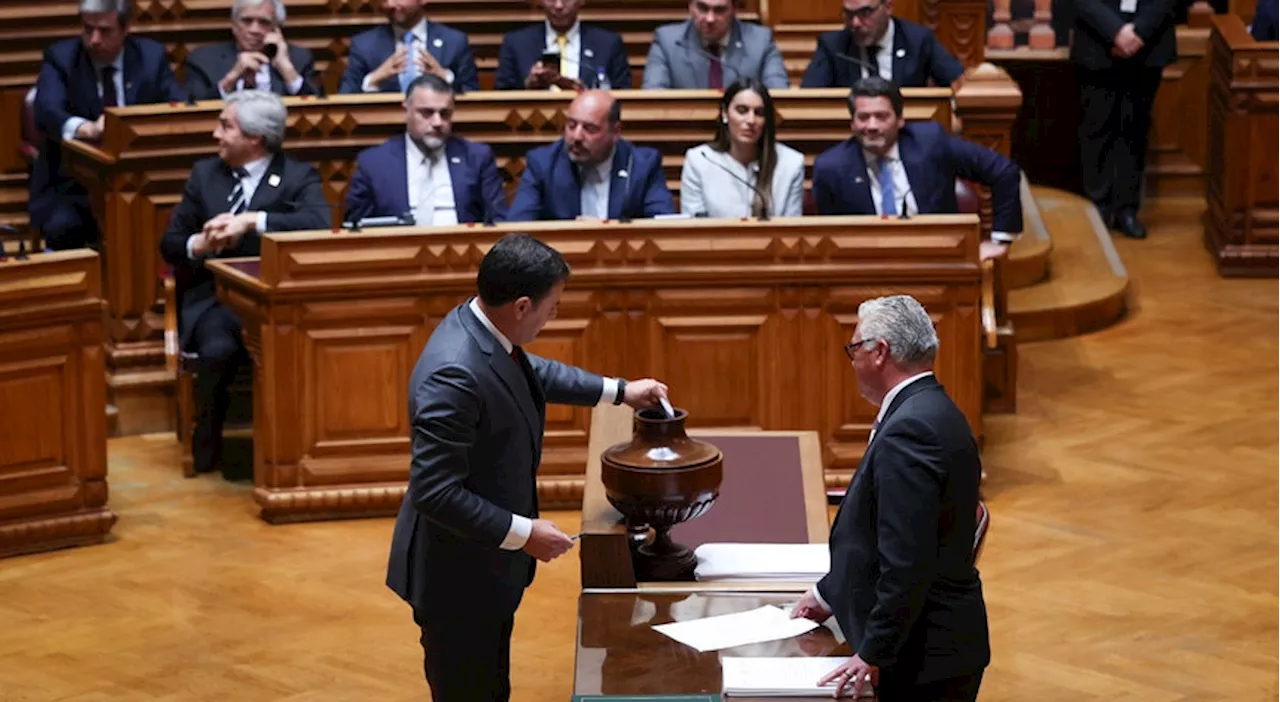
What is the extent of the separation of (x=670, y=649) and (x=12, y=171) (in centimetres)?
502

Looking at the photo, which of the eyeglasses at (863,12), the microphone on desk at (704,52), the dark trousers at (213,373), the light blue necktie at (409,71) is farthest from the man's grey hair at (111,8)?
the eyeglasses at (863,12)

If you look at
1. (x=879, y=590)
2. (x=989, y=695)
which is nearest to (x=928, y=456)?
(x=879, y=590)

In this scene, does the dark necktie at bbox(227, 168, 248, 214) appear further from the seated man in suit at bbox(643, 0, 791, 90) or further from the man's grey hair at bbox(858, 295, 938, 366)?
the man's grey hair at bbox(858, 295, 938, 366)

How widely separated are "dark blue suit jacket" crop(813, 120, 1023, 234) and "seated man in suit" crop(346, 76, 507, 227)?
0.98 m

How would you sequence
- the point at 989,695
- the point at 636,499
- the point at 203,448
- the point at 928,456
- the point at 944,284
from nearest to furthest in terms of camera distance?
the point at 928,456
the point at 636,499
the point at 989,695
the point at 944,284
the point at 203,448

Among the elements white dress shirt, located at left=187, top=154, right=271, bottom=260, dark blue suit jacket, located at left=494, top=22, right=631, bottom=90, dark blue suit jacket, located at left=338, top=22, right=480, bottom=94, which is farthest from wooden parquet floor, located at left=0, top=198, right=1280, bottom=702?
dark blue suit jacket, located at left=494, top=22, right=631, bottom=90

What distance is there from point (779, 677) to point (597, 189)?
3313 millimetres

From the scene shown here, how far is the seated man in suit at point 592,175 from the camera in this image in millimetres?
6027

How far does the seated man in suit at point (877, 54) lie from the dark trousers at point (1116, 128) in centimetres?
161

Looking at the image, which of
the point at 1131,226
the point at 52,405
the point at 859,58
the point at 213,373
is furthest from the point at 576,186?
the point at 1131,226

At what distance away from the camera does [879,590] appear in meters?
2.95

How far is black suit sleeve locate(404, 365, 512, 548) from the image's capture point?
10.7 feet

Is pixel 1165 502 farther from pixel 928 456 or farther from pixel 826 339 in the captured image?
pixel 928 456

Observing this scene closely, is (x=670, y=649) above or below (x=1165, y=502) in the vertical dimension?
above
